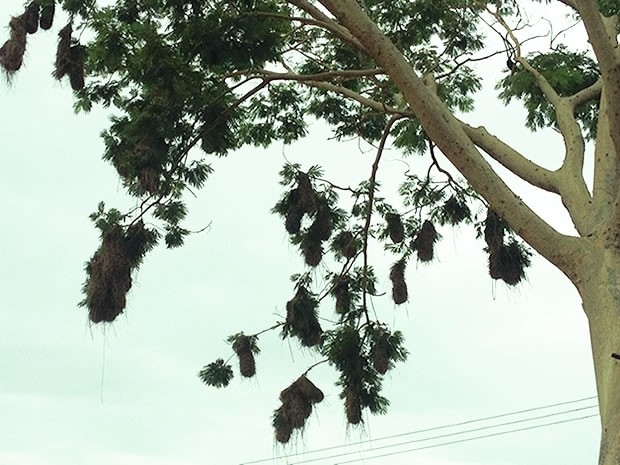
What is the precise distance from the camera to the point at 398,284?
34.0ft

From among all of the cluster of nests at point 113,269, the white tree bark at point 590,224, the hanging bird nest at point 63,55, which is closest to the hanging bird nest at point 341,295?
the cluster of nests at point 113,269

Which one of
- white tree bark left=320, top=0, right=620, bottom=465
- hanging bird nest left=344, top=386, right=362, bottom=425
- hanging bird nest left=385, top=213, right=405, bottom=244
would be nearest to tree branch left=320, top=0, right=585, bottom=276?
white tree bark left=320, top=0, right=620, bottom=465

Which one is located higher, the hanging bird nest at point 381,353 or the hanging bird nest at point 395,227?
the hanging bird nest at point 395,227

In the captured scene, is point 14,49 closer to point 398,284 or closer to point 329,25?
point 329,25

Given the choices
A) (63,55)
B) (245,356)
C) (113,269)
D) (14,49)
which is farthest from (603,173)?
(14,49)

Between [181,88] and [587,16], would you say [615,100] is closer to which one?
A: [587,16]

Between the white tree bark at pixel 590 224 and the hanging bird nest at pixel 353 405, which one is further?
the hanging bird nest at pixel 353 405

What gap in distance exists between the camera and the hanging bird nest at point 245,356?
949cm

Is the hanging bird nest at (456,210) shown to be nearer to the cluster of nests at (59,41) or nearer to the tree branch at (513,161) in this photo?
the tree branch at (513,161)

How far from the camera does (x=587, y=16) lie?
20.6 ft

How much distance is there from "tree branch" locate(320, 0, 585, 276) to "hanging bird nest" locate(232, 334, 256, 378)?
3.37 meters

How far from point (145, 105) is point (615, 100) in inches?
150

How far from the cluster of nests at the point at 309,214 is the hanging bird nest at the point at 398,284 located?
0.93 metres

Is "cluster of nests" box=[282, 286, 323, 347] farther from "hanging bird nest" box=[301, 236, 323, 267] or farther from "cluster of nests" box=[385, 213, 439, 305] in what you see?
"cluster of nests" box=[385, 213, 439, 305]
